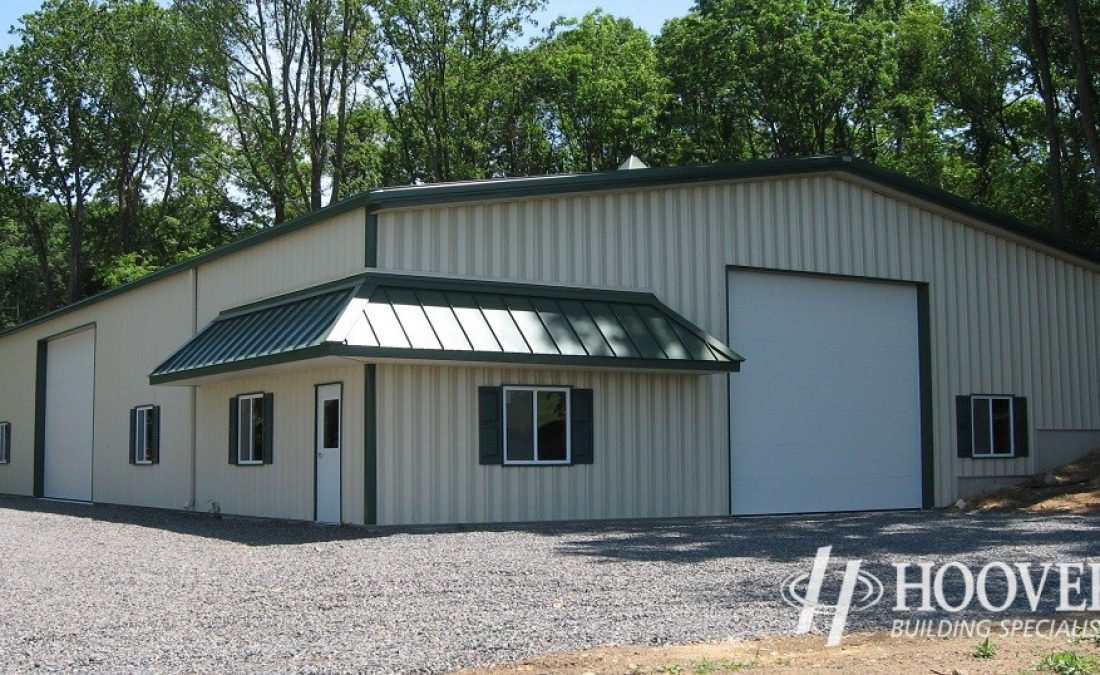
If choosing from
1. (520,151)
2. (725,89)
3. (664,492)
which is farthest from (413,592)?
(520,151)

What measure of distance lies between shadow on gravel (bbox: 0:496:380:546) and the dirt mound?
11092 mm

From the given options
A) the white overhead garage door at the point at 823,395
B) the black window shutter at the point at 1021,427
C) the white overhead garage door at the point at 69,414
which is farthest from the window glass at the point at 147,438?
the black window shutter at the point at 1021,427

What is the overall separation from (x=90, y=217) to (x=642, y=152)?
2134 cm

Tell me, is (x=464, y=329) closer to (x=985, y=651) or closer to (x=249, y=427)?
(x=249, y=427)

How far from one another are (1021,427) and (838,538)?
397 inches

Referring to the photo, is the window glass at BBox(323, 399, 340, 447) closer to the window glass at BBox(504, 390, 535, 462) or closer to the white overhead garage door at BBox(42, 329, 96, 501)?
the window glass at BBox(504, 390, 535, 462)

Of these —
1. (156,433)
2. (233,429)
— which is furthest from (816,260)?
(156,433)

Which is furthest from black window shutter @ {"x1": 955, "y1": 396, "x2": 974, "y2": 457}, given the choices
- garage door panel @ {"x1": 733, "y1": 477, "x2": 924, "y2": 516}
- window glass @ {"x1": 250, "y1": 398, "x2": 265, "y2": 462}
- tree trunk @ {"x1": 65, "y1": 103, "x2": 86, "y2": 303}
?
tree trunk @ {"x1": 65, "y1": 103, "x2": 86, "y2": 303}

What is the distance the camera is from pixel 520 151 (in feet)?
139

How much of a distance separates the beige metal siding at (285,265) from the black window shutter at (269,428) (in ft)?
5.67

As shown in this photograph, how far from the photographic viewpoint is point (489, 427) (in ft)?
55.9

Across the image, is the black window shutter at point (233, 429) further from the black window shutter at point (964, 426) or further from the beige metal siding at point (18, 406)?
the black window shutter at point (964, 426)

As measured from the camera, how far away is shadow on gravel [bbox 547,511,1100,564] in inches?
489

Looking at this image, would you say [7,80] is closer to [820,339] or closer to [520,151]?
[520,151]
